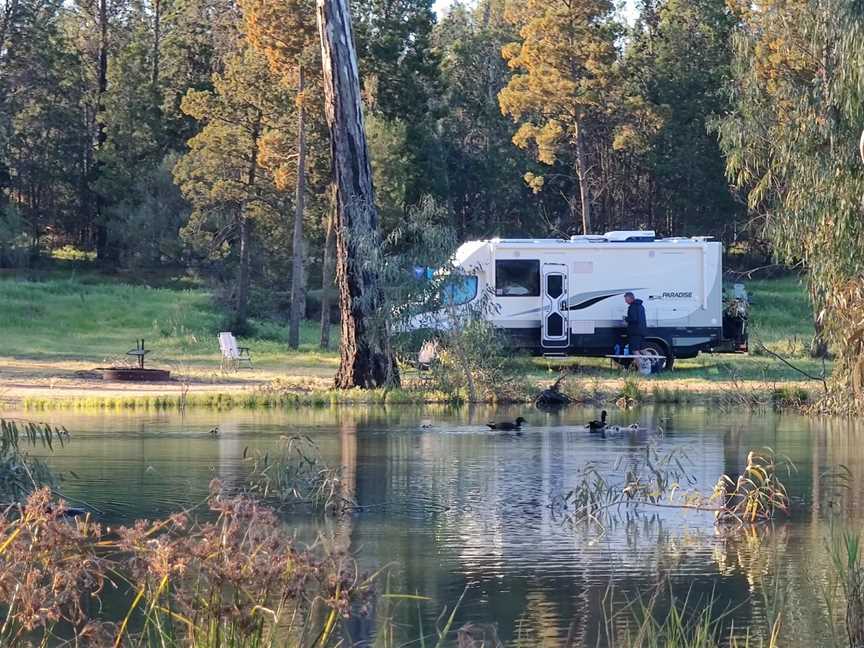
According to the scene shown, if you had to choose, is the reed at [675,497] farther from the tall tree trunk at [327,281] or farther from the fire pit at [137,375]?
the tall tree trunk at [327,281]

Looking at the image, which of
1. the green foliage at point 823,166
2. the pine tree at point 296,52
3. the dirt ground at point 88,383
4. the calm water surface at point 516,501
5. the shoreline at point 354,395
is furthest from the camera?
the pine tree at point 296,52

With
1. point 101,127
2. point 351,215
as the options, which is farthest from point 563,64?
point 101,127

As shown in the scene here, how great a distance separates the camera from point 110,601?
10008 millimetres

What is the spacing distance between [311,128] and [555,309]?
10.8 meters

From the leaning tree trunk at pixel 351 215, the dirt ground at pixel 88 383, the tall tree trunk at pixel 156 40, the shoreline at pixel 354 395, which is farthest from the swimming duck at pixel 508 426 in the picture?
the tall tree trunk at pixel 156 40

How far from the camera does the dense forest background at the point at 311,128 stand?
130 feet

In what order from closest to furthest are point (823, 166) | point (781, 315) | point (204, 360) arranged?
point (823, 166), point (204, 360), point (781, 315)

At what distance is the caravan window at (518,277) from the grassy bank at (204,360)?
1.40m

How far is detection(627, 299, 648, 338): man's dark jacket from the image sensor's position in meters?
30.3

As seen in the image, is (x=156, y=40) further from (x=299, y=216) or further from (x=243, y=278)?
(x=299, y=216)

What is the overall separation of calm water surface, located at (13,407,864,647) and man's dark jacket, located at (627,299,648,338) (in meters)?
6.11

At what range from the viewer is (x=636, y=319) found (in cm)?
3034

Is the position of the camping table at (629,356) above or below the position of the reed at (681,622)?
above

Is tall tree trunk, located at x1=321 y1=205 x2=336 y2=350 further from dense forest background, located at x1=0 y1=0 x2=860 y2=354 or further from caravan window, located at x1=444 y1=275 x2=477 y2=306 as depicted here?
caravan window, located at x1=444 y1=275 x2=477 y2=306
